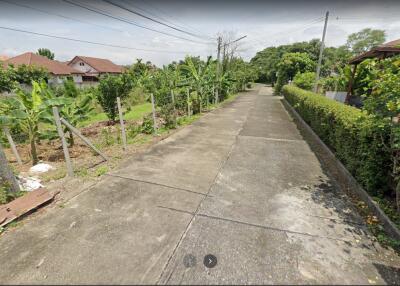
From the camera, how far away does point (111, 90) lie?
9891 mm

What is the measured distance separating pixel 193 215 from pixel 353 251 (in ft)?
7.51

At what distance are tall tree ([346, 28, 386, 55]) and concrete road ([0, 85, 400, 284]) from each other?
68980 millimetres

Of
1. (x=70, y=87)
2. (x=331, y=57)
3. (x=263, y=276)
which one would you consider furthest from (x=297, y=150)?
(x=331, y=57)

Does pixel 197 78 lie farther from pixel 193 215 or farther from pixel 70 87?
pixel 193 215

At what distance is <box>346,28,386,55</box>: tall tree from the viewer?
53875 millimetres

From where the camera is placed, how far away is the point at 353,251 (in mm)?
2805

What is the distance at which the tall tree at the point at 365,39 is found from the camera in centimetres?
5388

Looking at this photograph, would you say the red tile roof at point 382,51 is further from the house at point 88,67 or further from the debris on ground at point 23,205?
the house at point 88,67

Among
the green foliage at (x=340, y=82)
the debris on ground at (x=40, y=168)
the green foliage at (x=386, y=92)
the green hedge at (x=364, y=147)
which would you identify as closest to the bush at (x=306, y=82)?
the green foliage at (x=340, y=82)

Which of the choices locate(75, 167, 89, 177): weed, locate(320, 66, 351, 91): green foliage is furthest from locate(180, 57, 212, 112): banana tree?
locate(320, 66, 351, 91): green foliage

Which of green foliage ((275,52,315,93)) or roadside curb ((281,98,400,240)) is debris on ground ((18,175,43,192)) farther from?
green foliage ((275,52,315,93))

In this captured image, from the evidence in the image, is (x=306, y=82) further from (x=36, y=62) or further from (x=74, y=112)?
(x=36, y=62)

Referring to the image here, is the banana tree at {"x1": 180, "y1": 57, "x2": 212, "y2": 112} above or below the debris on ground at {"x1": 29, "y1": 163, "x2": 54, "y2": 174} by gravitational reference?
above

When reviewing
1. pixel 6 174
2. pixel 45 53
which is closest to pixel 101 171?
pixel 6 174
